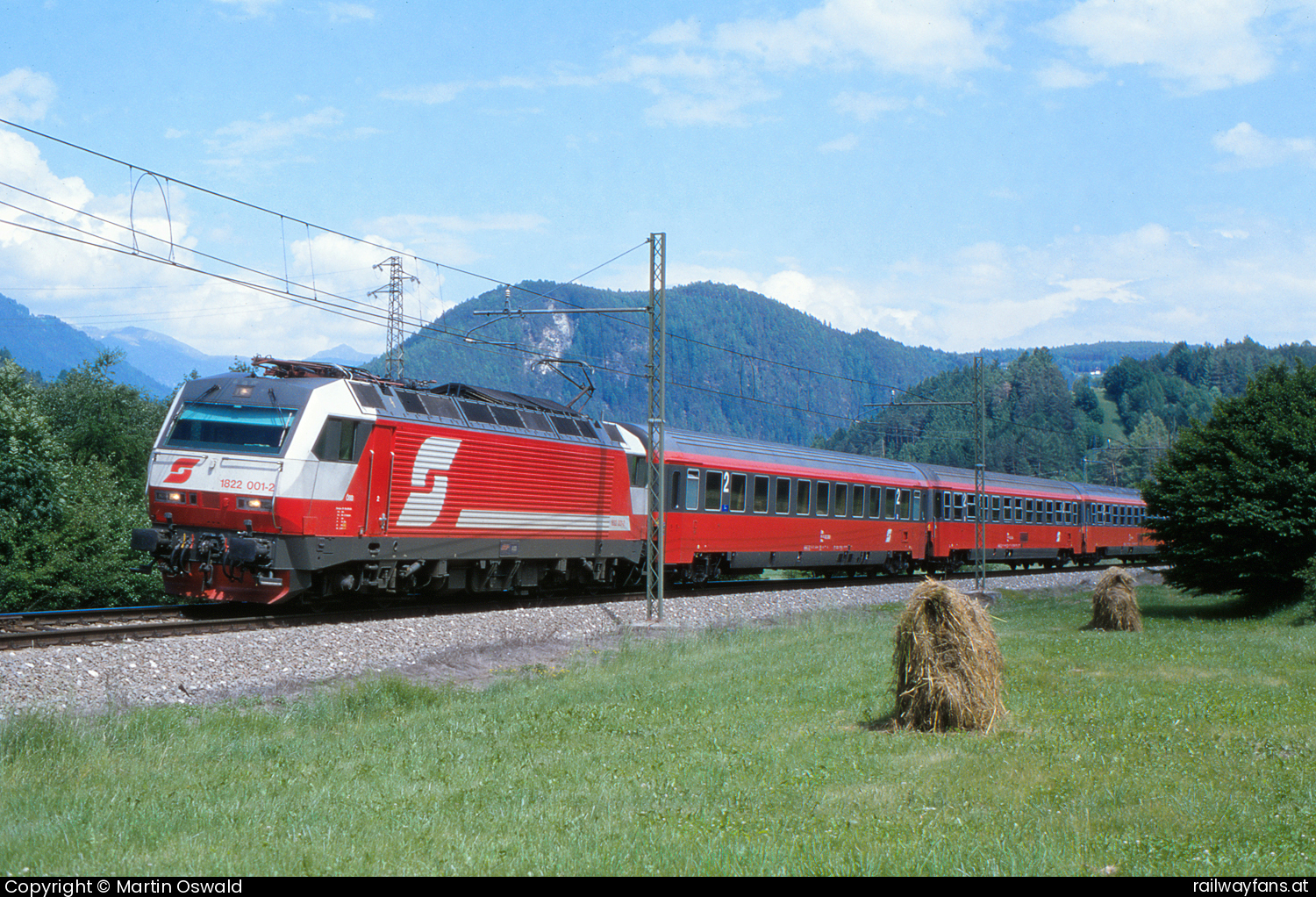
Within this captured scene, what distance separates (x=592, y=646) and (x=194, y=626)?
21.2 feet

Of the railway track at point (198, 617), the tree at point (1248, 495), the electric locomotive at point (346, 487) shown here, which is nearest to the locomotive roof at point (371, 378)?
the electric locomotive at point (346, 487)

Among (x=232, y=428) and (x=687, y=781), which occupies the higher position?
(x=232, y=428)

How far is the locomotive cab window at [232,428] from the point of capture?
17.3 m

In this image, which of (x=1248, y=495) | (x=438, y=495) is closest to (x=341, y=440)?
(x=438, y=495)

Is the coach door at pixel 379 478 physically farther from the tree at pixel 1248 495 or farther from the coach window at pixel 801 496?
the tree at pixel 1248 495

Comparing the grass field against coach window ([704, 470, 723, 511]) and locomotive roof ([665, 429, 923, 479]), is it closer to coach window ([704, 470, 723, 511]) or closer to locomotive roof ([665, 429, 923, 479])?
coach window ([704, 470, 723, 511])

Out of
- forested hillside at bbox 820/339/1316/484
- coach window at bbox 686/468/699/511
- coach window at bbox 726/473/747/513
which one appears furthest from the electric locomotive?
forested hillside at bbox 820/339/1316/484

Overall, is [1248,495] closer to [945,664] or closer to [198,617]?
[945,664]

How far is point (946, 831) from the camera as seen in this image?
22.2 feet

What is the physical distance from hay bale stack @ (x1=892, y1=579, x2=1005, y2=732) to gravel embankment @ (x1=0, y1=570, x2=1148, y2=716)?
23.1 feet

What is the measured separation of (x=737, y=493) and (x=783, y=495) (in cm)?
230

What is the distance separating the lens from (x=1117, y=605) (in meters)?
20.0

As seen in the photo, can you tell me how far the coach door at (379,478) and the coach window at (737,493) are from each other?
1155 centimetres

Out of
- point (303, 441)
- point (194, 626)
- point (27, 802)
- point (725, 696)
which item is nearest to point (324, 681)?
point (194, 626)
